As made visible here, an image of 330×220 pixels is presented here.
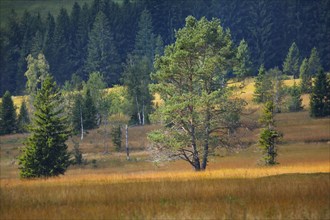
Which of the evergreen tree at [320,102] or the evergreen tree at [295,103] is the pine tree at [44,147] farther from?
the evergreen tree at [295,103]

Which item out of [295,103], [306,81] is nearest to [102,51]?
[306,81]

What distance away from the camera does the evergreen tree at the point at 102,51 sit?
474 ft

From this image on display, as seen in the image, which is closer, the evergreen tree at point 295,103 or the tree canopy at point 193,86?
the tree canopy at point 193,86

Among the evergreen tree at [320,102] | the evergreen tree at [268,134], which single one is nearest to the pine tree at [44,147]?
the evergreen tree at [268,134]

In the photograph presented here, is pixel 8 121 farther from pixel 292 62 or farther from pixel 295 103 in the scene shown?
pixel 292 62

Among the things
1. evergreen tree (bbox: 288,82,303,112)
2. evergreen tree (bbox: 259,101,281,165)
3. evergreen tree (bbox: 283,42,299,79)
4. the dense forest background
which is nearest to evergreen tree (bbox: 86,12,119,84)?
the dense forest background

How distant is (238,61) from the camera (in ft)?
118

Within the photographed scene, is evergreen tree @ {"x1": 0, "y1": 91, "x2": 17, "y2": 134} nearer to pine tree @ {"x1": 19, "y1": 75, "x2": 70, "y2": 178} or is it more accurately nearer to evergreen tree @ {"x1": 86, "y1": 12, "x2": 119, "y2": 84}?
pine tree @ {"x1": 19, "y1": 75, "x2": 70, "y2": 178}

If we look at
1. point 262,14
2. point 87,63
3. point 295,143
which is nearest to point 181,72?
point 295,143

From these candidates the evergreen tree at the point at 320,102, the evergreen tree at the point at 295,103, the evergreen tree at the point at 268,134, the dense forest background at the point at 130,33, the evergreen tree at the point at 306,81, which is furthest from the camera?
the dense forest background at the point at 130,33

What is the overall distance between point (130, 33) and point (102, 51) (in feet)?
60.0

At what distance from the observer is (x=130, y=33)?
163 meters

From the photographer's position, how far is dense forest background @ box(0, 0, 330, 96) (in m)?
146

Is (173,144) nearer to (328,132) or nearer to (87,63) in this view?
(328,132)
